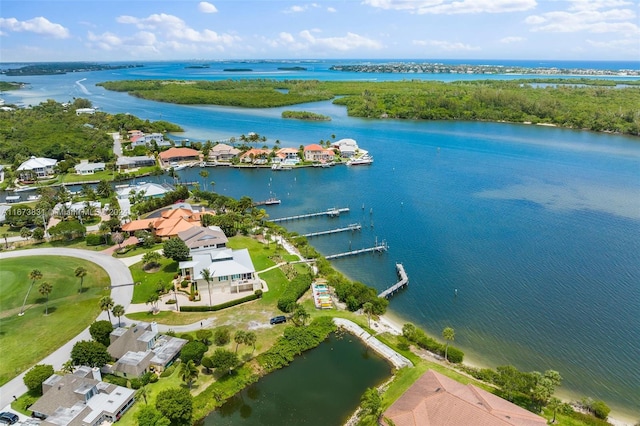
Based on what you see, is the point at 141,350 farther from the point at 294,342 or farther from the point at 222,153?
the point at 222,153

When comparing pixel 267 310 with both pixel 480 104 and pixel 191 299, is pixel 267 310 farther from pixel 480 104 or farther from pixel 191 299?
pixel 480 104

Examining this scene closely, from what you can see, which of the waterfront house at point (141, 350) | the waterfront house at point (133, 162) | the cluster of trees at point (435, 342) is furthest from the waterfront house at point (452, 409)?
the waterfront house at point (133, 162)

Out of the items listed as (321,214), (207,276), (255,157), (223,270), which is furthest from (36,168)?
(207,276)

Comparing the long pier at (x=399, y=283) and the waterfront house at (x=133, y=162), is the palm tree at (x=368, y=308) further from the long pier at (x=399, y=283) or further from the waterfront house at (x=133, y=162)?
the waterfront house at (x=133, y=162)

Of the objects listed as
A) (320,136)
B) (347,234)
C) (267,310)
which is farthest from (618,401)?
(320,136)

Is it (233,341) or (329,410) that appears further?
(233,341)

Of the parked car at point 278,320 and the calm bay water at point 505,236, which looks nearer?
the calm bay water at point 505,236
